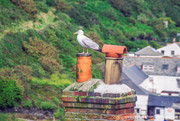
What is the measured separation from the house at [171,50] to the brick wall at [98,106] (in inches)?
2401

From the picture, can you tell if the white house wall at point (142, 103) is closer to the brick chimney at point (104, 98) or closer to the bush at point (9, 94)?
the bush at point (9, 94)

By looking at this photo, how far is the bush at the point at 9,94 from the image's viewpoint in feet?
91.4

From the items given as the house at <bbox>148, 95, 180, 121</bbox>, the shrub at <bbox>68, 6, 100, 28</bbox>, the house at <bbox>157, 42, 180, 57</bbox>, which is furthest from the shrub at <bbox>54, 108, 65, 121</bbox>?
the house at <bbox>157, 42, 180, 57</bbox>

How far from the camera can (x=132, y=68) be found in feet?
165

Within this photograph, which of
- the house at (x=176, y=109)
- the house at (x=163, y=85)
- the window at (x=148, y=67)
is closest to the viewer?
the house at (x=176, y=109)

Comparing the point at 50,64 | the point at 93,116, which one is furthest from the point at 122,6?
the point at 93,116

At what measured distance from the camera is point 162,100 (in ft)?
136

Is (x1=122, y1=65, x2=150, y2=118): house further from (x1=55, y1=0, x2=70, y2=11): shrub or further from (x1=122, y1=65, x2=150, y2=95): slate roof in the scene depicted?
(x1=55, y1=0, x2=70, y2=11): shrub

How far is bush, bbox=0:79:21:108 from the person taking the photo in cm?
2786

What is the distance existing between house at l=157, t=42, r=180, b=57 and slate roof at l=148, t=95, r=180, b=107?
25687 millimetres

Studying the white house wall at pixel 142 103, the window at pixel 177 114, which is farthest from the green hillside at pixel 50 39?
the window at pixel 177 114

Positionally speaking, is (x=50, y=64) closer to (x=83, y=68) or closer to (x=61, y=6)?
(x=61, y=6)

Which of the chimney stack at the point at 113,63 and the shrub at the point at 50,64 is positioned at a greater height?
the chimney stack at the point at 113,63

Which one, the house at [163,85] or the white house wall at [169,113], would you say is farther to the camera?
the house at [163,85]
